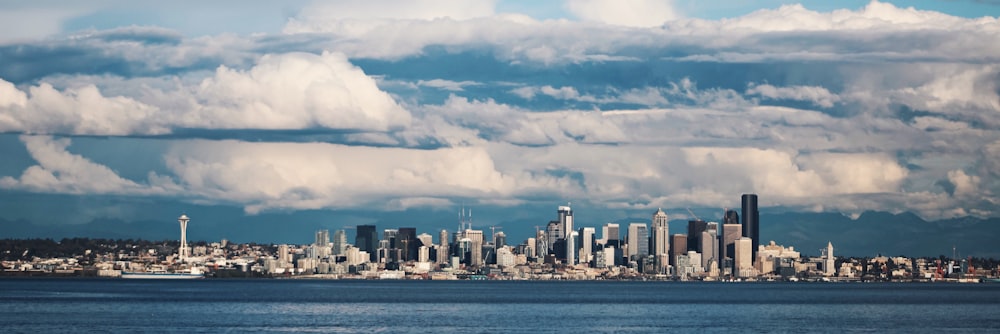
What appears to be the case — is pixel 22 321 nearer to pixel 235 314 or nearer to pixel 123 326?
pixel 123 326

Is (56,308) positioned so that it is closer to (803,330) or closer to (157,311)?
(157,311)

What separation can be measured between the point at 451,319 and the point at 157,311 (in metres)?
46.8

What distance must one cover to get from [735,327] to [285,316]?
57508 millimetres

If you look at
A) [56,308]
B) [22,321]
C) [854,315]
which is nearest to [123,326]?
[22,321]

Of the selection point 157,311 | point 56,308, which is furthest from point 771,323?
point 56,308

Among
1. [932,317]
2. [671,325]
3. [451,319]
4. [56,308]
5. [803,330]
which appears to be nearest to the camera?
[803,330]

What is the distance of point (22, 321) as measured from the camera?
15062 centimetres

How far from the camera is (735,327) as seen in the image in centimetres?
15000

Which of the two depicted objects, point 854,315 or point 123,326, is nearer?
point 123,326

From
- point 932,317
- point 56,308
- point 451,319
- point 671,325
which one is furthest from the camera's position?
point 56,308

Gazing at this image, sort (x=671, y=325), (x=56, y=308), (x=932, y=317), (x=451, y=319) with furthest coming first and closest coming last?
(x=56, y=308) < (x=932, y=317) < (x=451, y=319) < (x=671, y=325)

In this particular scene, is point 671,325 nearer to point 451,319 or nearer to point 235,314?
point 451,319

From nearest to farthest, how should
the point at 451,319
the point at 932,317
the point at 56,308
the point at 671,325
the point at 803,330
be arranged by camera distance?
the point at 803,330, the point at 671,325, the point at 451,319, the point at 932,317, the point at 56,308

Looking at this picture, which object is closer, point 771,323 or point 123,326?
point 123,326
